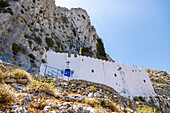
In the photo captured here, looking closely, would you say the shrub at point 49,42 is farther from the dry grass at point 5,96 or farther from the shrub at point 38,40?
the dry grass at point 5,96

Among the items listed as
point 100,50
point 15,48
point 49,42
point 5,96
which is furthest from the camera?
point 100,50

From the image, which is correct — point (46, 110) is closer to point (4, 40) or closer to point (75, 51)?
point (4, 40)

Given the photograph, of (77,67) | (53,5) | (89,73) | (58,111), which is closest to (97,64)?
(89,73)

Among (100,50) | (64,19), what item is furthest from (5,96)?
(100,50)

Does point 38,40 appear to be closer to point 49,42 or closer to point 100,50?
point 49,42

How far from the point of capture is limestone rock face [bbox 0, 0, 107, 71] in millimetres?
15816

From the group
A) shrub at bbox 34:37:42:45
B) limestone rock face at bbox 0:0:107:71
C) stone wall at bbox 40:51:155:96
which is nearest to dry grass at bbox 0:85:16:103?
limestone rock face at bbox 0:0:107:71

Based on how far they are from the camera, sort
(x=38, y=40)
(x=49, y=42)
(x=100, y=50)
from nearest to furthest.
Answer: (x=38, y=40), (x=49, y=42), (x=100, y=50)

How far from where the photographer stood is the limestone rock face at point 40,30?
15816mm

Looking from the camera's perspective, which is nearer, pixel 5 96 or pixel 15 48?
pixel 5 96

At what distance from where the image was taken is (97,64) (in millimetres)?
19328

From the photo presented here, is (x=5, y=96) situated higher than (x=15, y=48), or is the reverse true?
(x=15, y=48)

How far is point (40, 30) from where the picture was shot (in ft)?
77.7

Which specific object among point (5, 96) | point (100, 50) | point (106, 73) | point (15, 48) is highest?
point (100, 50)
